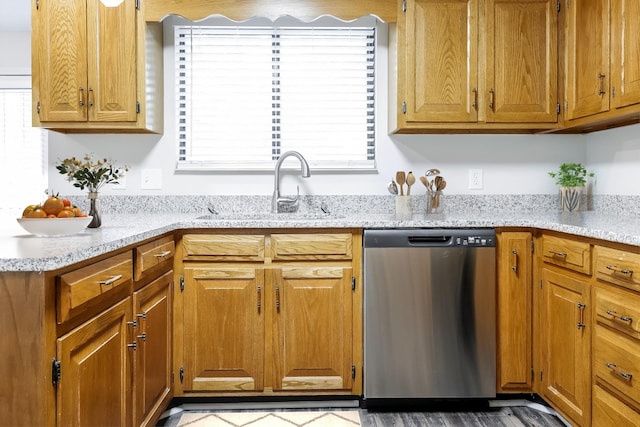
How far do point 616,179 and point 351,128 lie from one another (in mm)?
1470

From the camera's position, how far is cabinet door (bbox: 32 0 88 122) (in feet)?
8.40

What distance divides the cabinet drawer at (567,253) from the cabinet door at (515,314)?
13 centimetres

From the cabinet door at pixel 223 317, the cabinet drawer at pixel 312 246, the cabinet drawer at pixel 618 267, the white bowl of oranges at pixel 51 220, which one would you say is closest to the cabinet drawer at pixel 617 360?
the cabinet drawer at pixel 618 267

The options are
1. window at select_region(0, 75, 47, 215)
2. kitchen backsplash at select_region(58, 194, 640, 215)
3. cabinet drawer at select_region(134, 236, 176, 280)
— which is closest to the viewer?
cabinet drawer at select_region(134, 236, 176, 280)

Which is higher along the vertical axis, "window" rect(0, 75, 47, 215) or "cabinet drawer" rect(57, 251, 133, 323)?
"window" rect(0, 75, 47, 215)

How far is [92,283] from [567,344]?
1.84m

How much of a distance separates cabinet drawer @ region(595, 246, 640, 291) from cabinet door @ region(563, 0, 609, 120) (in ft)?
2.67

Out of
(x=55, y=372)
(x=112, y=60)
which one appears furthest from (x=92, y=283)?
(x=112, y=60)

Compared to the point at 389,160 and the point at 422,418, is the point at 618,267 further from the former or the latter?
the point at 389,160

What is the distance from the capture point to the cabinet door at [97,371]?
1.29 metres

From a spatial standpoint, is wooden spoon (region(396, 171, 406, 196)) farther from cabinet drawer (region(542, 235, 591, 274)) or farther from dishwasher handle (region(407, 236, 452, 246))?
cabinet drawer (region(542, 235, 591, 274))

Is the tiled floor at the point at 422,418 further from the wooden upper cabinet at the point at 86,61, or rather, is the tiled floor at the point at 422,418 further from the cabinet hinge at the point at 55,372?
the wooden upper cabinet at the point at 86,61

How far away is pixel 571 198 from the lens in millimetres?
2840

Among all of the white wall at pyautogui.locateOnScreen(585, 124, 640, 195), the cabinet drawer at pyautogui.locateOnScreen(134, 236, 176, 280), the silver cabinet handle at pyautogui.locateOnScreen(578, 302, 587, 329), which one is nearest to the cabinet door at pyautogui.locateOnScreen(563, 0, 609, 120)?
the white wall at pyautogui.locateOnScreen(585, 124, 640, 195)
